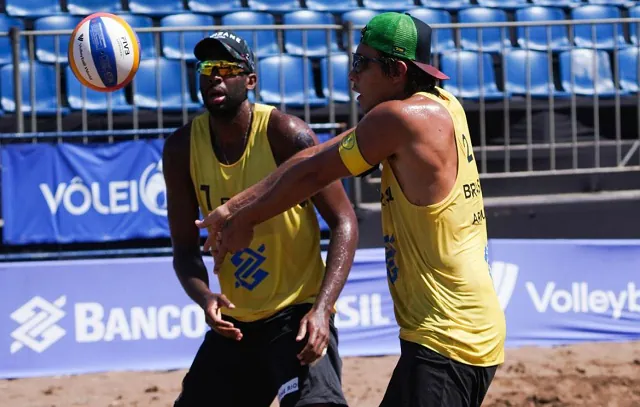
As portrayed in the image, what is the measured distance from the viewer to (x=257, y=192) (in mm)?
3311

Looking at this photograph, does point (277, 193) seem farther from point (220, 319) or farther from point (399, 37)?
point (220, 319)

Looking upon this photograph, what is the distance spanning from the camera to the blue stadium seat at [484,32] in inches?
420

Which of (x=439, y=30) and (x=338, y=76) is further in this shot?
(x=439, y=30)

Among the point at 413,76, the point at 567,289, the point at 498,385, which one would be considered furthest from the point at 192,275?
the point at 567,289

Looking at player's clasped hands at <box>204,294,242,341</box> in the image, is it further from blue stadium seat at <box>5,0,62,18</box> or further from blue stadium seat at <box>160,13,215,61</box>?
blue stadium seat at <box>5,0,62,18</box>

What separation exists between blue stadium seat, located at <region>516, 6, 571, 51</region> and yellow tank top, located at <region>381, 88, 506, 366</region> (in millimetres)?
6680

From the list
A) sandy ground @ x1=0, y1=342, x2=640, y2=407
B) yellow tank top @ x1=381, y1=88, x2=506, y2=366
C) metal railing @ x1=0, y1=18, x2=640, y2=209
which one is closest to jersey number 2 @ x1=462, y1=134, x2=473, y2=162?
yellow tank top @ x1=381, y1=88, x2=506, y2=366

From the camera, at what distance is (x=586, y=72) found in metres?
10.4

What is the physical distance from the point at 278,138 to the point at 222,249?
3.10 ft

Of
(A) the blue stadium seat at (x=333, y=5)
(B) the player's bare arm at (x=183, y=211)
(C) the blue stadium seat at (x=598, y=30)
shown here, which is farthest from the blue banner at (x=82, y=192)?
(C) the blue stadium seat at (x=598, y=30)

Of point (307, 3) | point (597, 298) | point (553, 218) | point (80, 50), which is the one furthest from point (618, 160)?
point (80, 50)

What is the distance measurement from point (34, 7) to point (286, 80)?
2.90 m

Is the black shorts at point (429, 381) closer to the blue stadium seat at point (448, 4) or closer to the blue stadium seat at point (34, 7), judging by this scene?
the blue stadium seat at point (34, 7)

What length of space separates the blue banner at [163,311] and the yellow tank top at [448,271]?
183 inches
